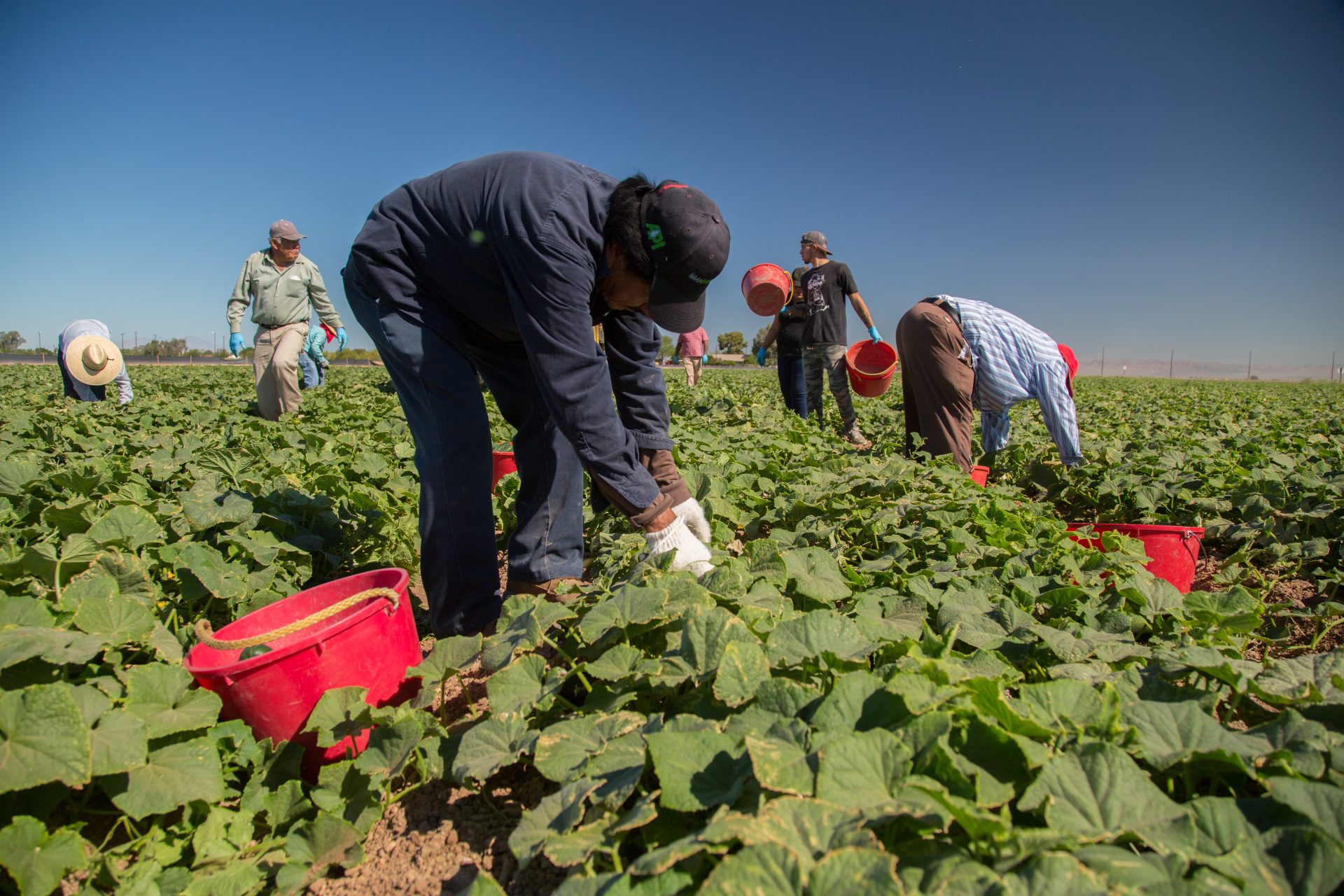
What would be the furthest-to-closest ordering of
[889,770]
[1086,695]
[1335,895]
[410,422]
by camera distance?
[410,422], [1086,695], [889,770], [1335,895]

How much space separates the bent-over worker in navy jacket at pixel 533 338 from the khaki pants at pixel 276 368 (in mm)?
4481

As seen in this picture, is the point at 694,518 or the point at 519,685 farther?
the point at 694,518

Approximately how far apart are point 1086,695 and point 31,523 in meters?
3.68

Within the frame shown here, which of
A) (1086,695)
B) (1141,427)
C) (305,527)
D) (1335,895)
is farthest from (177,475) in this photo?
(1141,427)

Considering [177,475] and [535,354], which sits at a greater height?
[535,354]

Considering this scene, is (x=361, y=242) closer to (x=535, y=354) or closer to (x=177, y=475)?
(x=535, y=354)

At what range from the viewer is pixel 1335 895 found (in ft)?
2.90

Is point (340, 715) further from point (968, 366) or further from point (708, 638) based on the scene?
point (968, 366)

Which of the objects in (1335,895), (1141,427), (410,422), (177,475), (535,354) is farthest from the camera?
(1141,427)

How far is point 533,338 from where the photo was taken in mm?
1918

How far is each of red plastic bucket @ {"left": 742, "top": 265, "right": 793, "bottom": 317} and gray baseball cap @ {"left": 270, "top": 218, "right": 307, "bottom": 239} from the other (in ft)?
13.4

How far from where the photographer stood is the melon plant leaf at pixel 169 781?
4.40 ft

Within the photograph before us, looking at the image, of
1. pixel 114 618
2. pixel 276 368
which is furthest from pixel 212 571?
pixel 276 368

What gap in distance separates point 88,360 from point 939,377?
8077 millimetres
